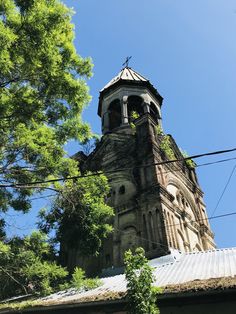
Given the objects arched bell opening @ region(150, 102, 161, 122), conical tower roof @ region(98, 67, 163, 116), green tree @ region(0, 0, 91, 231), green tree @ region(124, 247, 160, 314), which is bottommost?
green tree @ region(124, 247, 160, 314)

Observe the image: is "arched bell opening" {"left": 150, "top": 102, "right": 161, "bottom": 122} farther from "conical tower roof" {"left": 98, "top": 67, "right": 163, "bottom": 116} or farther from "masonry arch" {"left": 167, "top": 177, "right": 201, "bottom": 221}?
"masonry arch" {"left": 167, "top": 177, "right": 201, "bottom": 221}

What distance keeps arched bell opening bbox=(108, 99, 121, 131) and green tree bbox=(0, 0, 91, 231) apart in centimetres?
1335

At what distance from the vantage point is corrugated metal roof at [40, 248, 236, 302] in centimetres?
976

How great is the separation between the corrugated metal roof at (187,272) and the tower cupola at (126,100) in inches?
479

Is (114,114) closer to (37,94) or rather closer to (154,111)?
(154,111)

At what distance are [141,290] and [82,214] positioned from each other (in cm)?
551

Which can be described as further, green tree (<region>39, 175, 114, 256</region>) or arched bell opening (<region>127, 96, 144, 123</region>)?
arched bell opening (<region>127, 96, 144, 123</region>)

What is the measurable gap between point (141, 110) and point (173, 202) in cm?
818

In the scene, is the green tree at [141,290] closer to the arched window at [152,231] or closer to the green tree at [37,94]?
the green tree at [37,94]

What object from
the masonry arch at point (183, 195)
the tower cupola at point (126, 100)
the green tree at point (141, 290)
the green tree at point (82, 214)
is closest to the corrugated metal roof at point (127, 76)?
the tower cupola at point (126, 100)

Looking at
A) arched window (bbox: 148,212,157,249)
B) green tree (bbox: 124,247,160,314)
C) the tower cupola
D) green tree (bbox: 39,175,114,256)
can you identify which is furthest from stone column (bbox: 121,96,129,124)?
green tree (bbox: 124,247,160,314)

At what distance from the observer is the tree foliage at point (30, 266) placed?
11430 mm

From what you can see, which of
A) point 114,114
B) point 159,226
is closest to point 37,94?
point 159,226

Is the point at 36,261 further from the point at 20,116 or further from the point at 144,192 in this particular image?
the point at 144,192
